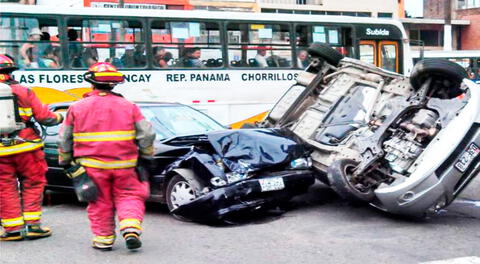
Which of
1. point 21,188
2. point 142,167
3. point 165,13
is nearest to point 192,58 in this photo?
point 165,13

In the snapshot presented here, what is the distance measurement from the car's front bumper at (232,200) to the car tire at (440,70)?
1908 mm

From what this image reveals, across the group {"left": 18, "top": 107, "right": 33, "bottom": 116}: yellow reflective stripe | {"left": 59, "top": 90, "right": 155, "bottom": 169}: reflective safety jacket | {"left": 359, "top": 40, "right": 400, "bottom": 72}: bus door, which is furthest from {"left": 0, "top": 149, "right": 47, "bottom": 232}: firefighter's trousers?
{"left": 359, "top": 40, "right": 400, "bottom": 72}: bus door

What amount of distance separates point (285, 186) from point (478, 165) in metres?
2.04

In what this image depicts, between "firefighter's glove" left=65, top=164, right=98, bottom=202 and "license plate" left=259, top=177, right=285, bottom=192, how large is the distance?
76.7 inches

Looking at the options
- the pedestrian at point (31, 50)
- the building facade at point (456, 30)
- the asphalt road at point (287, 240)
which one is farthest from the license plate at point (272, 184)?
the building facade at point (456, 30)

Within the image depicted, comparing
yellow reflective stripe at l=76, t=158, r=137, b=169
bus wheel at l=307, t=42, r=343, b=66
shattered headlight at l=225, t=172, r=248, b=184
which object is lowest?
shattered headlight at l=225, t=172, r=248, b=184

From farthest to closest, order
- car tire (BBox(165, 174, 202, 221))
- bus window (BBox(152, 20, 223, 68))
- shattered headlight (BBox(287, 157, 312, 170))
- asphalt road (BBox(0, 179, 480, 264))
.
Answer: bus window (BBox(152, 20, 223, 68)) → shattered headlight (BBox(287, 157, 312, 170)) → car tire (BBox(165, 174, 202, 221)) → asphalt road (BBox(0, 179, 480, 264))

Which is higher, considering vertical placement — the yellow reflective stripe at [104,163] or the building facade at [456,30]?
the building facade at [456,30]

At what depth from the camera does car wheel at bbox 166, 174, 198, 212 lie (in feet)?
22.1

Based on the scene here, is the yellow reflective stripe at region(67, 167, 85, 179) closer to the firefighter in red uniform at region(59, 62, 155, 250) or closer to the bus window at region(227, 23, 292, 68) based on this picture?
the firefighter in red uniform at region(59, 62, 155, 250)

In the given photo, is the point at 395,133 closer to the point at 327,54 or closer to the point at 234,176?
the point at 234,176

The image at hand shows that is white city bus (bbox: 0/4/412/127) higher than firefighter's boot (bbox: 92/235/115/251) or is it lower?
higher

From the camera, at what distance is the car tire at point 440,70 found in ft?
22.6

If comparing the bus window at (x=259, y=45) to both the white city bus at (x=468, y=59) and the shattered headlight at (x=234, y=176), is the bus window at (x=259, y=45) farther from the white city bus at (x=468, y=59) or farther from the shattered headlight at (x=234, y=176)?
the white city bus at (x=468, y=59)
